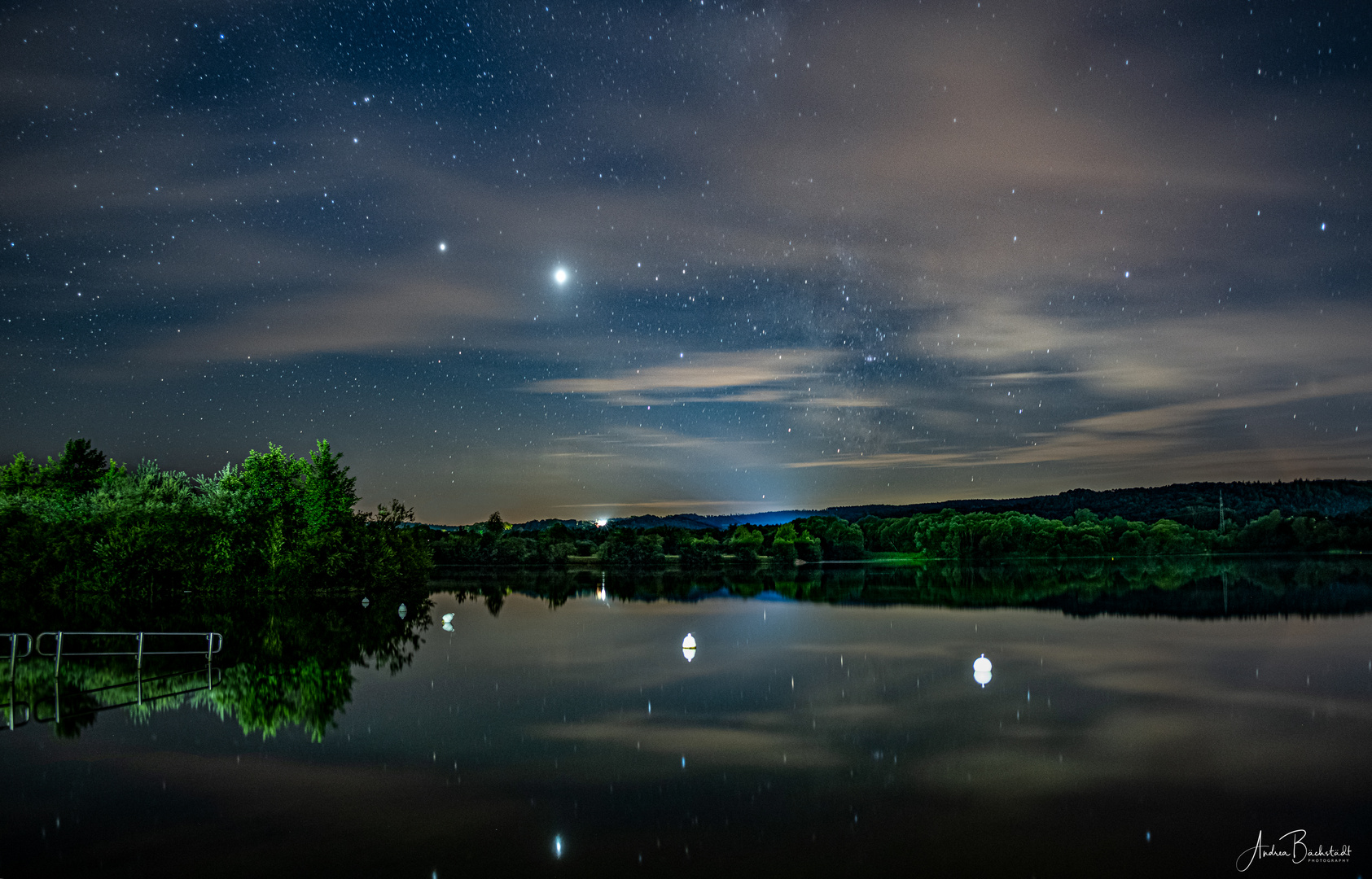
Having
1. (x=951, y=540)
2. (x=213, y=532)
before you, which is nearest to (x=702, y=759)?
(x=213, y=532)

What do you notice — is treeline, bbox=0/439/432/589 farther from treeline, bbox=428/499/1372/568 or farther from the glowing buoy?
treeline, bbox=428/499/1372/568

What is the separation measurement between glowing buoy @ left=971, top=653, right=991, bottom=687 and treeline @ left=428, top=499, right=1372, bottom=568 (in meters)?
87.9

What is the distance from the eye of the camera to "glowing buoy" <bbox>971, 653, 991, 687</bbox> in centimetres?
1895

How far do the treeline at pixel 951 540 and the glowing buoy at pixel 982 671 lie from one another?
87.9 meters

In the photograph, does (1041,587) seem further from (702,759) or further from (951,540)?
(951,540)

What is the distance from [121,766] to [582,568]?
92478mm

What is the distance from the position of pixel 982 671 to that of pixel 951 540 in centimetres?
11450

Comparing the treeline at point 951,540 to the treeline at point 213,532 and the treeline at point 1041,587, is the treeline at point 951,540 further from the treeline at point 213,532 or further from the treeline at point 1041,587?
the treeline at point 213,532

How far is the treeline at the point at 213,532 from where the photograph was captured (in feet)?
155

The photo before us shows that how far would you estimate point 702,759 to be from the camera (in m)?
12.3
